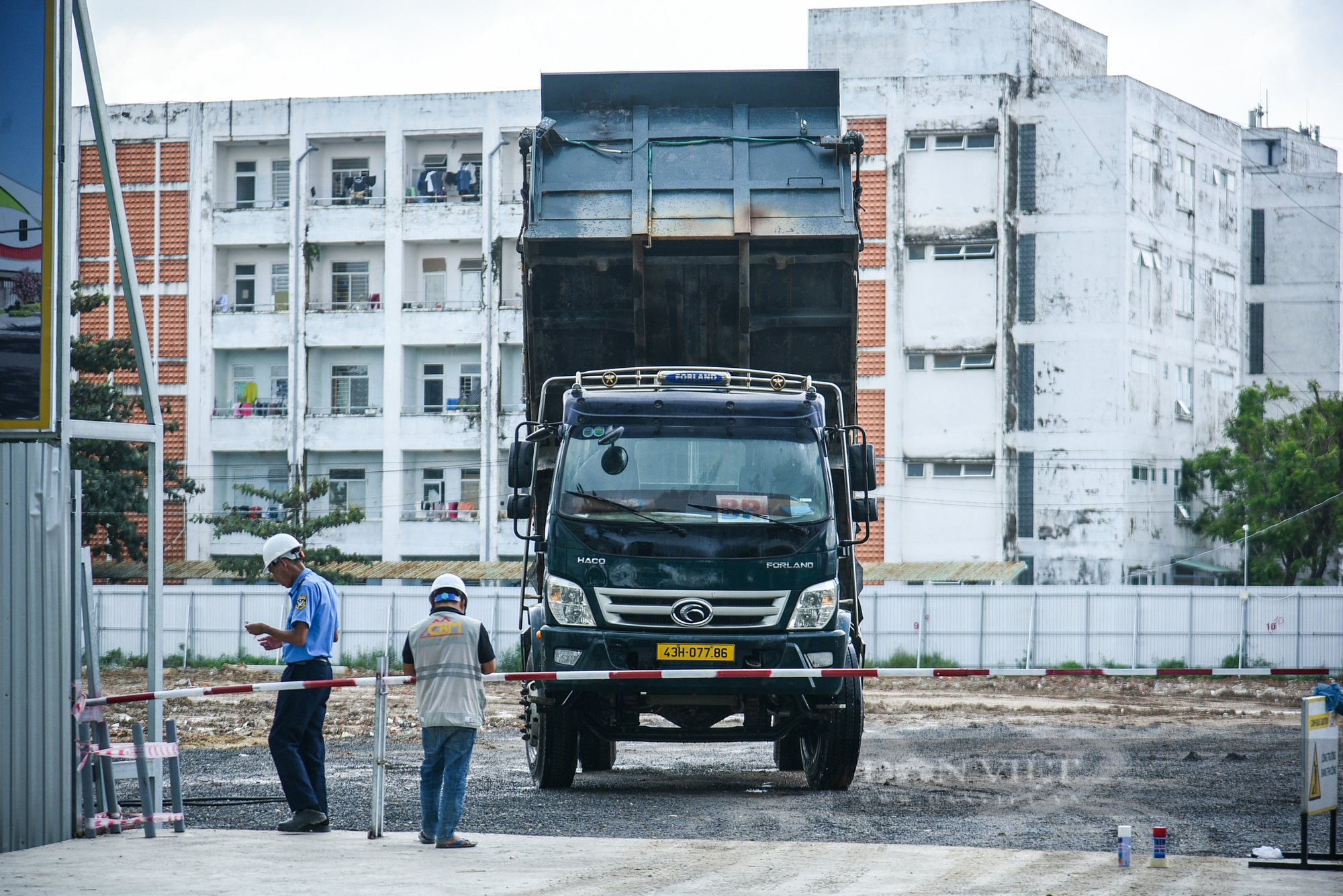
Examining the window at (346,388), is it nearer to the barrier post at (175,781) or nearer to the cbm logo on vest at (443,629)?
the barrier post at (175,781)

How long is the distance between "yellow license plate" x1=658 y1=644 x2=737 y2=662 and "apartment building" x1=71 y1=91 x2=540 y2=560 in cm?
3426

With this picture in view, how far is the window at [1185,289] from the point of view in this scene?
156 feet

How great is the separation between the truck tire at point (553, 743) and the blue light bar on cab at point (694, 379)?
7.82ft

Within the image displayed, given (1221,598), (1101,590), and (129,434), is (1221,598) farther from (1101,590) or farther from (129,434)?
(129,434)

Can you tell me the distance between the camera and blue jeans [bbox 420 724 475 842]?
356 inches

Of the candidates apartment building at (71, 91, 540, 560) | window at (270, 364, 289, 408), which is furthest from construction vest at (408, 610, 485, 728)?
window at (270, 364, 289, 408)

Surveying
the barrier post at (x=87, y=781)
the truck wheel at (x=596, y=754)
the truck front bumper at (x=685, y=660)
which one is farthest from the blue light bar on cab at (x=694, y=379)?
the barrier post at (x=87, y=781)

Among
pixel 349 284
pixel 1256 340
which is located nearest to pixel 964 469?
pixel 1256 340

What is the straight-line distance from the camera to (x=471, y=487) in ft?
152

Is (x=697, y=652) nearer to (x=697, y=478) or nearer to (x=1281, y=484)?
(x=697, y=478)

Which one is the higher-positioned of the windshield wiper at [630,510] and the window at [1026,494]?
the windshield wiper at [630,510]

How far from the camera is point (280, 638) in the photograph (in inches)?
371

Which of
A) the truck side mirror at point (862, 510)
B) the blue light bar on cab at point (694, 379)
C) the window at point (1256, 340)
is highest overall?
the window at point (1256, 340)

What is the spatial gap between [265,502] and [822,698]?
37.9 metres
